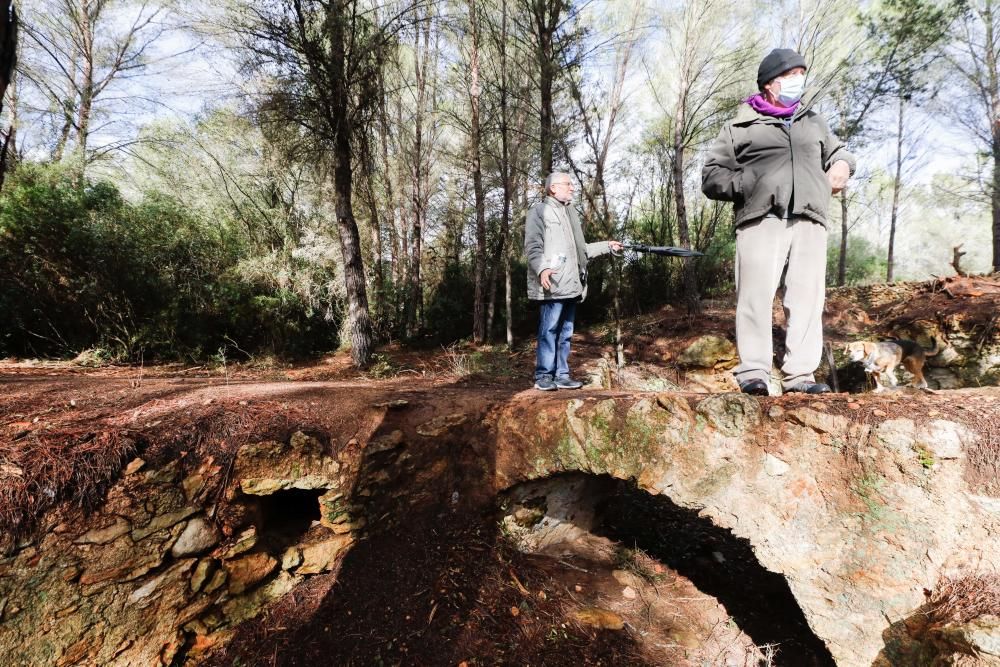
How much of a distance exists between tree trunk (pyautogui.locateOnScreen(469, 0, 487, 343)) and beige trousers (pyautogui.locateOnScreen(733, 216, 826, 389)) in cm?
702

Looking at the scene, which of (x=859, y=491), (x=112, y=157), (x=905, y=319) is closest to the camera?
(x=859, y=491)

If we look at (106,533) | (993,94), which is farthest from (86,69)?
(993,94)

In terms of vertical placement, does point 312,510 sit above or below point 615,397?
below

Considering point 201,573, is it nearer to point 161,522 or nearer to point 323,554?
point 161,522

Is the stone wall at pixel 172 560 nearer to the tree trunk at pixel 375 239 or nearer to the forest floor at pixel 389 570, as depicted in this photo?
the forest floor at pixel 389 570

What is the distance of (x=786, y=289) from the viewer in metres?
2.37

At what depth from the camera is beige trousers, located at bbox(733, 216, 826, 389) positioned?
2262 millimetres

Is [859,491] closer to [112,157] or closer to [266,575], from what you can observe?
[266,575]

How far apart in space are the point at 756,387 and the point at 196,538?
155 inches

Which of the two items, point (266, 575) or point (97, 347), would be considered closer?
point (266, 575)

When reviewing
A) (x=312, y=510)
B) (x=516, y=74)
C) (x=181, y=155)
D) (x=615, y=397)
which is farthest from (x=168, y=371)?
(x=516, y=74)

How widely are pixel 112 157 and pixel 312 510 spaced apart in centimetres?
1267

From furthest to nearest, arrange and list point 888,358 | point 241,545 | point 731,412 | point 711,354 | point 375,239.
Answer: point 375,239 < point 711,354 < point 888,358 < point 241,545 < point 731,412

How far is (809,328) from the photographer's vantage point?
2.30 metres
